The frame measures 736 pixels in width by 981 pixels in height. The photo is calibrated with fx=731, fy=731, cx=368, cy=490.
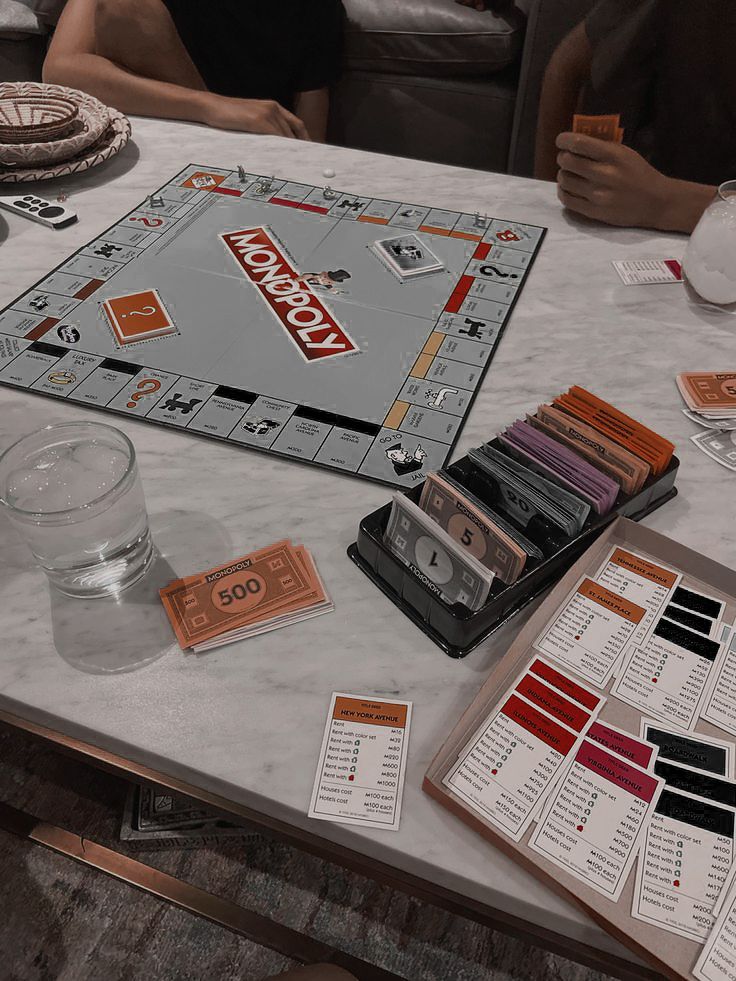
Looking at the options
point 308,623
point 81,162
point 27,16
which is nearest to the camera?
point 308,623

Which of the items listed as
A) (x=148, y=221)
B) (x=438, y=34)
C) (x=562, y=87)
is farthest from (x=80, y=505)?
(x=438, y=34)

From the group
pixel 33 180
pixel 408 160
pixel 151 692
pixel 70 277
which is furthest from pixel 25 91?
pixel 151 692

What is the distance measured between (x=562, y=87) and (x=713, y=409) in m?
1.24

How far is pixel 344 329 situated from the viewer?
3.29 ft

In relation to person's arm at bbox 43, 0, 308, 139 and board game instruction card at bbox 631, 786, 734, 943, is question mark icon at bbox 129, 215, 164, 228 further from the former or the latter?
board game instruction card at bbox 631, 786, 734, 943

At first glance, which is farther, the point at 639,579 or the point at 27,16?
the point at 27,16

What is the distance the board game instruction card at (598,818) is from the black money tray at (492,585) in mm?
132

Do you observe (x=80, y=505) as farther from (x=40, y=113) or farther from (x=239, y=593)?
(x=40, y=113)

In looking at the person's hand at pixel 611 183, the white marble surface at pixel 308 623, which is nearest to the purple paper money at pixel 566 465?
the white marble surface at pixel 308 623

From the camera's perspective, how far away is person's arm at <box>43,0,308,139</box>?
1466mm

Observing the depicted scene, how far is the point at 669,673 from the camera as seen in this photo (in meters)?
0.64

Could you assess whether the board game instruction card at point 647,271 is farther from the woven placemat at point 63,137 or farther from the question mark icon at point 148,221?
the woven placemat at point 63,137

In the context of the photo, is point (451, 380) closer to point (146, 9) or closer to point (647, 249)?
point (647, 249)

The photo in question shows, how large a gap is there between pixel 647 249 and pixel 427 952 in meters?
1.13
